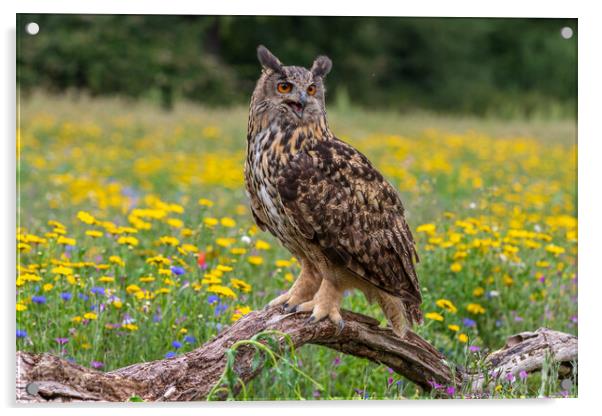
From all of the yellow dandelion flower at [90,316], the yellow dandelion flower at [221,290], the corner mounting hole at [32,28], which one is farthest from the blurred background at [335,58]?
the yellow dandelion flower at [221,290]

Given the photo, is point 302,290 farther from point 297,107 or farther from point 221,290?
point 297,107

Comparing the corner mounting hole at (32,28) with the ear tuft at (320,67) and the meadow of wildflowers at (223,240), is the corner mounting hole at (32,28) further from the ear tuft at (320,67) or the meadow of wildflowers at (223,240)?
the ear tuft at (320,67)

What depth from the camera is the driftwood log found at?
282 cm

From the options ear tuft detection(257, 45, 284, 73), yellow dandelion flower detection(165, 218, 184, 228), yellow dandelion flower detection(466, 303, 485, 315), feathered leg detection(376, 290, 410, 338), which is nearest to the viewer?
ear tuft detection(257, 45, 284, 73)

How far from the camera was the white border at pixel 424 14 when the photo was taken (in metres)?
3.26

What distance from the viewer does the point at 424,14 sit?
3643 mm

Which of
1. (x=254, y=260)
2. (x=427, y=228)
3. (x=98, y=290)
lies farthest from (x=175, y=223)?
(x=427, y=228)

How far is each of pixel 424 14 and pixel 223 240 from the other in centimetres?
124

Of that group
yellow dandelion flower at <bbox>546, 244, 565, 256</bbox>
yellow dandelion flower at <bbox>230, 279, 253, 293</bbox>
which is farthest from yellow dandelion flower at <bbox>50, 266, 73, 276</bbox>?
yellow dandelion flower at <bbox>546, 244, 565, 256</bbox>

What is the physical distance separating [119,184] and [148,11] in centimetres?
187

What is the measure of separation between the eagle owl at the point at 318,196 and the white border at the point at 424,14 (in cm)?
51

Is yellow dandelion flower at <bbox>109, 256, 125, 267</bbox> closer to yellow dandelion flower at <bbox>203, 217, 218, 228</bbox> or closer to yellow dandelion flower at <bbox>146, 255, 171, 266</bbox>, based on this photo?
yellow dandelion flower at <bbox>146, 255, 171, 266</bbox>

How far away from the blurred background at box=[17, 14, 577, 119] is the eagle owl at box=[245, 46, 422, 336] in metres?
0.87

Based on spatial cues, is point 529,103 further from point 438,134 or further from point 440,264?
point 440,264
